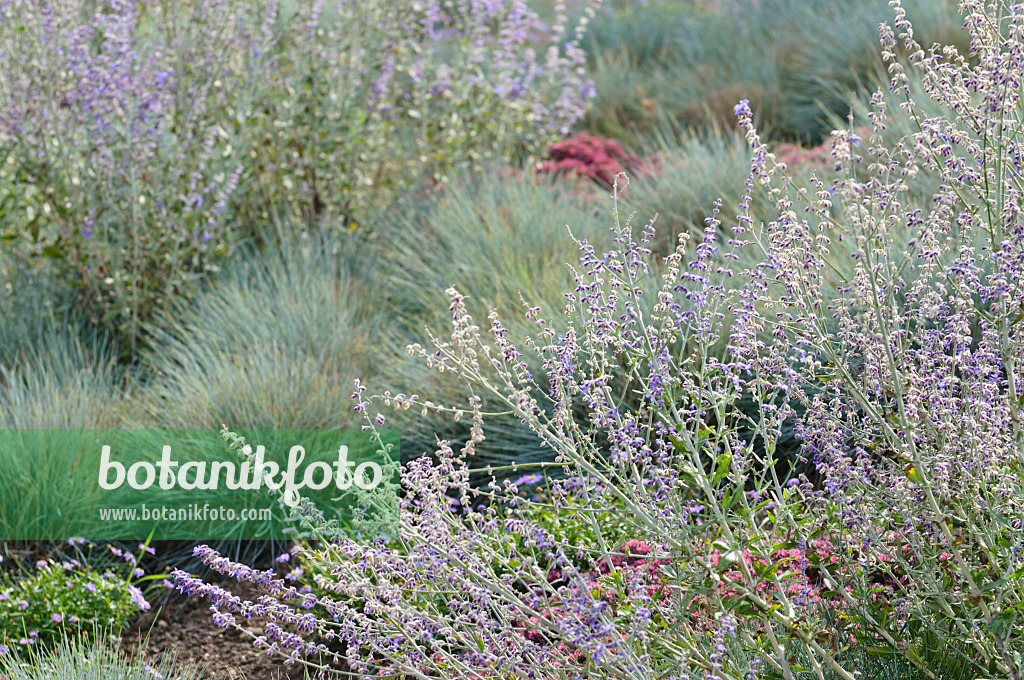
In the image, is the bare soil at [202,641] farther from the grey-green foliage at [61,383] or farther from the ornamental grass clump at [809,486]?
the ornamental grass clump at [809,486]

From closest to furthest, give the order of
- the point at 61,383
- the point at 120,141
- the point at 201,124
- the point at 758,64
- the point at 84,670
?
the point at 84,670
the point at 61,383
the point at 120,141
the point at 201,124
the point at 758,64

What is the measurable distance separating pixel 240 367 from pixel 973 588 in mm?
3032

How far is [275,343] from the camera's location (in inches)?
166

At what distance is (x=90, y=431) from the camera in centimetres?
395

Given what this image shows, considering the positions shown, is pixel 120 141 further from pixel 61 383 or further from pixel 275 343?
pixel 275 343

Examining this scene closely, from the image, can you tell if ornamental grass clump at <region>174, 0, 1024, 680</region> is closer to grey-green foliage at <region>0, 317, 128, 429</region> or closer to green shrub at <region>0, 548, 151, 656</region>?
green shrub at <region>0, 548, 151, 656</region>

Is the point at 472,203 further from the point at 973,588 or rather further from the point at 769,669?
the point at 973,588

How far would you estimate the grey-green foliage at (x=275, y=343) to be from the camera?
3.89 metres

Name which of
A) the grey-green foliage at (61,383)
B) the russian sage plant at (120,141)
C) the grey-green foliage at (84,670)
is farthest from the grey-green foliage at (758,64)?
the grey-green foliage at (84,670)

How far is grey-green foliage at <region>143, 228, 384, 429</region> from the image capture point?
12.8ft

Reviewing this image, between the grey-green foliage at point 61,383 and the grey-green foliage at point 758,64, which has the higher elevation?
the grey-green foliage at point 758,64

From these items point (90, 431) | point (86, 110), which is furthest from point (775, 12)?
point (90, 431)

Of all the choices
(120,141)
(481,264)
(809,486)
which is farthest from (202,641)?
(120,141)

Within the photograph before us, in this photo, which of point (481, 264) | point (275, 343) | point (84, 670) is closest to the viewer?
point (84, 670)
